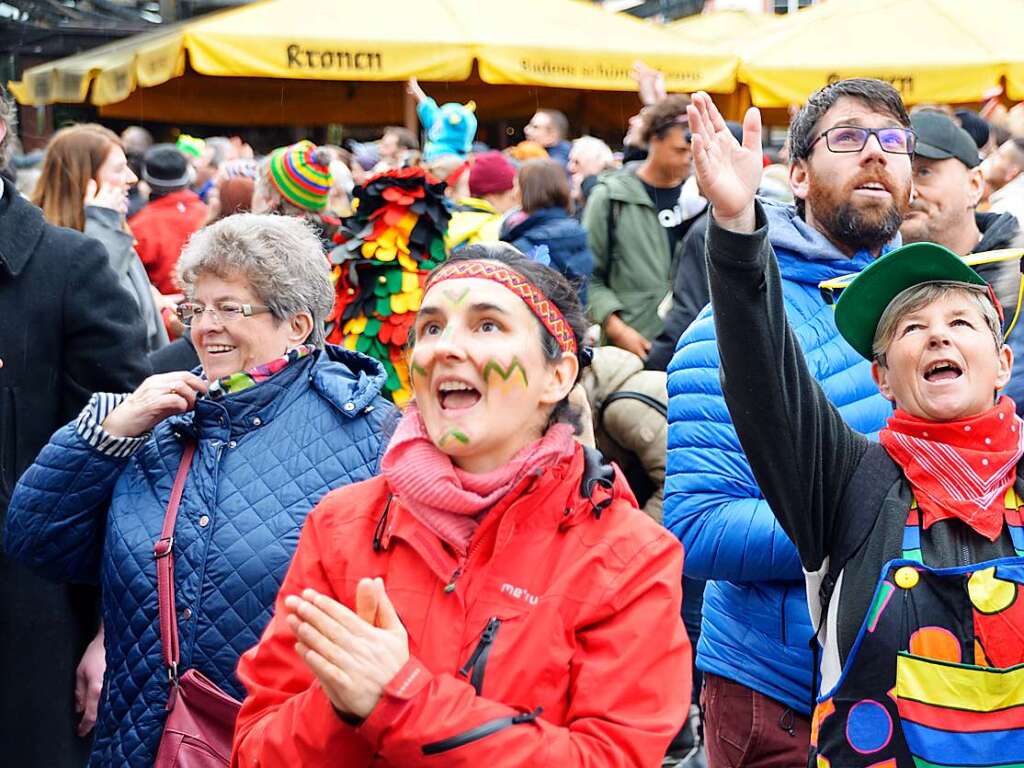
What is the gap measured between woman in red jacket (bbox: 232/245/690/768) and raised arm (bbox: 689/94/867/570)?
0.33 metres

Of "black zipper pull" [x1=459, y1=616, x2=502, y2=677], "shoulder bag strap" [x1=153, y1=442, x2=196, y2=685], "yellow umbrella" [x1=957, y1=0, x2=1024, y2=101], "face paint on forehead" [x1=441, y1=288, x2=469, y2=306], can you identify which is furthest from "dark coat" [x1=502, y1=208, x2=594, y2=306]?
"yellow umbrella" [x1=957, y1=0, x2=1024, y2=101]

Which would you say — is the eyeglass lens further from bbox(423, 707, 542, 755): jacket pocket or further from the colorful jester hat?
the colorful jester hat

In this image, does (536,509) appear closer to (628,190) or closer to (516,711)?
(516,711)

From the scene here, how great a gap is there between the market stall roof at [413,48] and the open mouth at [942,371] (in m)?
8.67

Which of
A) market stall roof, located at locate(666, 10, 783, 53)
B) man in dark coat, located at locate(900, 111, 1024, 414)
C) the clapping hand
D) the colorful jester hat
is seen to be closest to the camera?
the clapping hand

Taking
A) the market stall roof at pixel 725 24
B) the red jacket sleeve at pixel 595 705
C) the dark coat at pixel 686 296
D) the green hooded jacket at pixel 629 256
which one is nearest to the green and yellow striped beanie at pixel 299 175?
the dark coat at pixel 686 296

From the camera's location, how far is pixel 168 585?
10.2ft

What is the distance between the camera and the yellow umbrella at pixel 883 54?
1189 centimetres

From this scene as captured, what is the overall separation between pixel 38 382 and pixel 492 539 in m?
2.17

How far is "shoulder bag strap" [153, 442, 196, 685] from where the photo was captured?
3.08 m

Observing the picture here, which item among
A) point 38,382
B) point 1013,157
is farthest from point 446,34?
point 38,382

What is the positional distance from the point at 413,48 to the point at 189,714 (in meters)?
8.85

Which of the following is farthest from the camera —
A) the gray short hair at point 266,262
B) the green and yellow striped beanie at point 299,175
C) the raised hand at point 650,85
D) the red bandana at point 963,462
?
the raised hand at point 650,85

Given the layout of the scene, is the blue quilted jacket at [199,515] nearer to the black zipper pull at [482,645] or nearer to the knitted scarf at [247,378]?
the knitted scarf at [247,378]
